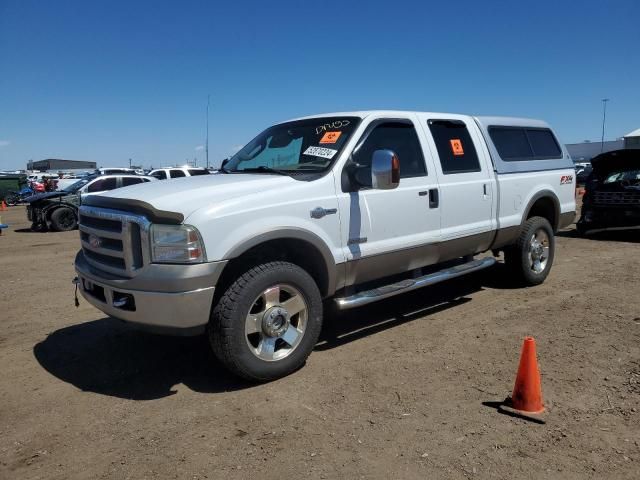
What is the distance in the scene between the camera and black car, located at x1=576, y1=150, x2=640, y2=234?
1028 centimetres

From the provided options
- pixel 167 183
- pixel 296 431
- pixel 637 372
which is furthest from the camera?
pixel 167 183

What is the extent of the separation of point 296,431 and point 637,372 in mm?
2637

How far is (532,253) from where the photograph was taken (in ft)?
21.7

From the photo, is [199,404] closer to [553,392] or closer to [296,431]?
[296,431]

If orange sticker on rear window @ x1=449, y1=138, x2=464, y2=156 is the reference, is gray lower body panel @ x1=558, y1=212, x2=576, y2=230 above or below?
below

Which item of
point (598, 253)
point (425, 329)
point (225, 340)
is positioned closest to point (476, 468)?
point (225, 340)

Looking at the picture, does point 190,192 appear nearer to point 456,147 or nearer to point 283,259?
point 283,259

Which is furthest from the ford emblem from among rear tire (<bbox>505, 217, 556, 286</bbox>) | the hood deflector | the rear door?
rear tire (<bbox>505, 217, 556, 286</bbox>)

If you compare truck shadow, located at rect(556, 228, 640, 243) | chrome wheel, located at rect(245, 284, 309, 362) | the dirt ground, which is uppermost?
chrome wheel, located at rect(245, 284, 309, 362)

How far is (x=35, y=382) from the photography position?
161 inches

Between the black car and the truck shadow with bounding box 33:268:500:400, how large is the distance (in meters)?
6.07

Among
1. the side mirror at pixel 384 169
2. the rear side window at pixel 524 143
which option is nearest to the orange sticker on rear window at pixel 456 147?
the rear side window at pixel 524 143

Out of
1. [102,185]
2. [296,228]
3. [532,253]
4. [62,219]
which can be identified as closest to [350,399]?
[296,228]

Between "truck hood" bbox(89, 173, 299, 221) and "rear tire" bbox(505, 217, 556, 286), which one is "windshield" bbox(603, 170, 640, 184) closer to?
"rear tire" bbox(505, 217, 556, 286)
